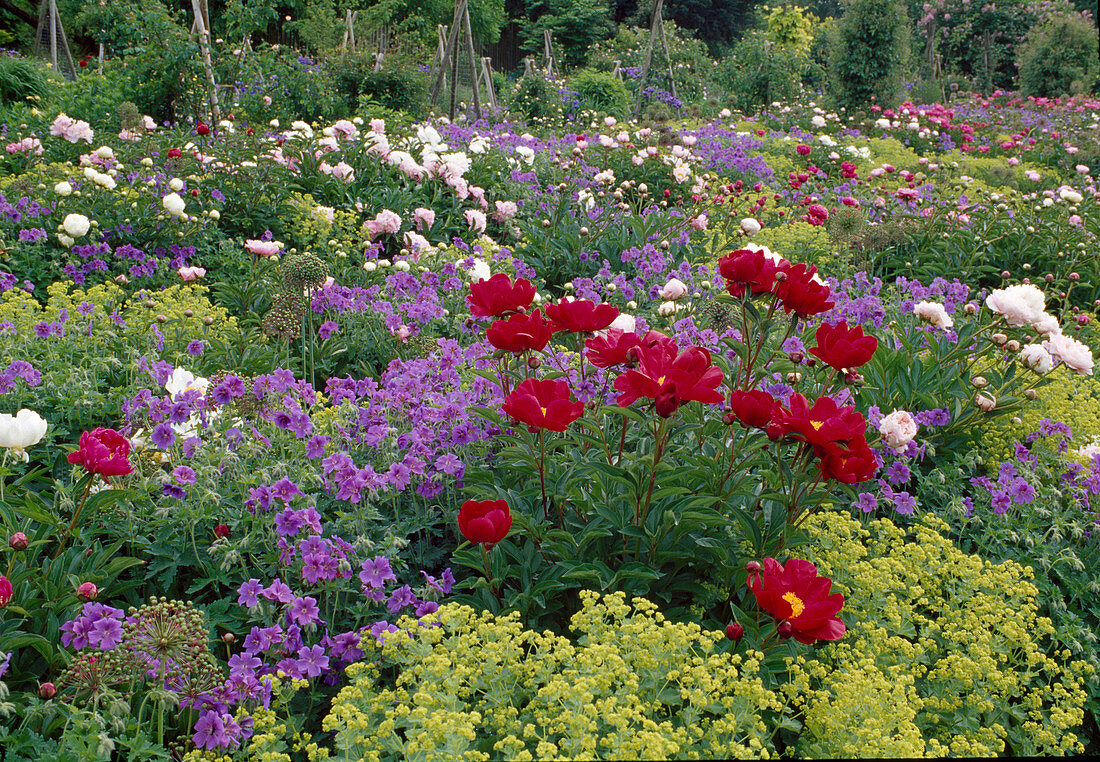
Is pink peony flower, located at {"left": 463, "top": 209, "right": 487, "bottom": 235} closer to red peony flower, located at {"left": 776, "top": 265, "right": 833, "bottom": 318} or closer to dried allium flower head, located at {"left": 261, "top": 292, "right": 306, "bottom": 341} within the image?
dried allium flower head, located at {"left": 261, "top": 292, "right": 306, "bottom": 341}

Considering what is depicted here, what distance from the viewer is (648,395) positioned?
159 cm

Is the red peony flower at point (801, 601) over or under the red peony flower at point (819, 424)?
under

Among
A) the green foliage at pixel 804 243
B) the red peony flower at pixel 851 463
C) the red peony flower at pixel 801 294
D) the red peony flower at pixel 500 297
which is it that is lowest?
the green foliage at pixel 804 243

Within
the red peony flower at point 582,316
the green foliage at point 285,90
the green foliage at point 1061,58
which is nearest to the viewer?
the red peony flower at point 582,316

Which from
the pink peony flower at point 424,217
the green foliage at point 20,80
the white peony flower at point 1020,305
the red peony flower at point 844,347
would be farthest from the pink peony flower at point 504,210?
the green foliage at point 20,80

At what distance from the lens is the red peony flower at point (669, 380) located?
5.18ft

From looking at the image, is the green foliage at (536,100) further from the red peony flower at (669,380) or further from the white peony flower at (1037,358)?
the red peony flower at (669,380)

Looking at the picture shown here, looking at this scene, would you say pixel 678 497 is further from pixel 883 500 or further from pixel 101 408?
pixel 101 408

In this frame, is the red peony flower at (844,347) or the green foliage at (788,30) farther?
the green foliage at (788,30)

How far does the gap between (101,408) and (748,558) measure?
7.63 feet

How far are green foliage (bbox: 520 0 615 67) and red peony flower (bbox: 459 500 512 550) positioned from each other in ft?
86.6

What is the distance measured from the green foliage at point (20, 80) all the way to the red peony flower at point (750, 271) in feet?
37.9

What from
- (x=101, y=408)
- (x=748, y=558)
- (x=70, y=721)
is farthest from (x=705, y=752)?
(x=101, y=408)

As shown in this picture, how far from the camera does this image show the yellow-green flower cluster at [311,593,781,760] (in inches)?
53.9
